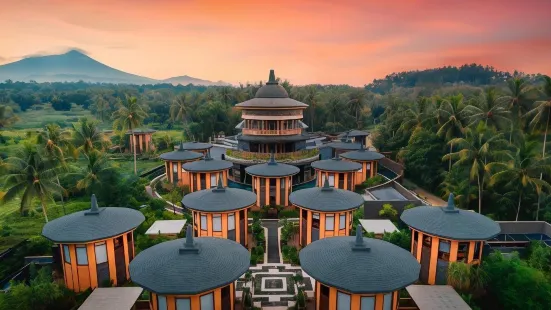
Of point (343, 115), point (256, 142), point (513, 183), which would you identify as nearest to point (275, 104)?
point (256, 142)

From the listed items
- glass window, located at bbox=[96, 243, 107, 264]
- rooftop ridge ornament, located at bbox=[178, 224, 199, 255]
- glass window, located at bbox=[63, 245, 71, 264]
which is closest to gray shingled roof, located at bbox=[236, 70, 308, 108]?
glass window, located at bbox=[96, 243, 107, 264]

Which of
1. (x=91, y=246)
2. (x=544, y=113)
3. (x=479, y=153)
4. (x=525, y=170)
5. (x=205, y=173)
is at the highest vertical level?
(x=544, y=113)

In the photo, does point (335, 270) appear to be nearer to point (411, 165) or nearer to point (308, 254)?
point (308, 254)

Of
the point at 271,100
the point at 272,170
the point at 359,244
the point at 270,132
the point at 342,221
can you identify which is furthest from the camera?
the point at 271,100

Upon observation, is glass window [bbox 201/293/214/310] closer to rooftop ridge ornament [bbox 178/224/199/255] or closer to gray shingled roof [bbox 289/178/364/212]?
rooftop ridge ornament [bbox 178/224/199/255]

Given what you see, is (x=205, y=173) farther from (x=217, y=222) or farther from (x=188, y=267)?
(x=188, y=267)

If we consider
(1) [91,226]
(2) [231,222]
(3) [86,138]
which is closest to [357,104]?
(3) [86,138]

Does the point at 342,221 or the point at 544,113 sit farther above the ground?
the point at 544,113
